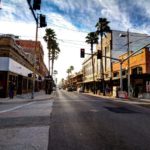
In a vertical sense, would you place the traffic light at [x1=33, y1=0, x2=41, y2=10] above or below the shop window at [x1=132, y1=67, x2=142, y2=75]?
above

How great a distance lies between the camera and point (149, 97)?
3534 cm

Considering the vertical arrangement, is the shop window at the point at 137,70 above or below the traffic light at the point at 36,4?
below

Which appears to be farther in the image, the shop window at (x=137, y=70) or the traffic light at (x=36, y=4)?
the shop window at (x=137, y=70)

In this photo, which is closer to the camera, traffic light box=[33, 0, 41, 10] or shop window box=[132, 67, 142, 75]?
traffic light box=[33, 0, 41, 10]

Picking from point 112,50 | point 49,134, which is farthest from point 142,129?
point 112,50

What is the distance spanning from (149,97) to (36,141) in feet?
100

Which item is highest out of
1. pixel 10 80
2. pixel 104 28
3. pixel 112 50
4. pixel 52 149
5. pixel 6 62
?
pixel 104 28

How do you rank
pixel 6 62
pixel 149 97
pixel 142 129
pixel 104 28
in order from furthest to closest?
pixel 104 28 → pixel 149 97 → pixel 6 62 → pixel 142 129

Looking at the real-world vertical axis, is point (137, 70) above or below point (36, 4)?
below

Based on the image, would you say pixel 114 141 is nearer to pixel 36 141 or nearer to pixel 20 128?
pixel 36 141

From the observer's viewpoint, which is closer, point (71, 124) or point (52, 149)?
point (52, 149)

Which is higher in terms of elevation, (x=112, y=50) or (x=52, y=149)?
(x=112, y=50)

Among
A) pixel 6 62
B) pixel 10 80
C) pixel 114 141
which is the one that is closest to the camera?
pixel 114 141

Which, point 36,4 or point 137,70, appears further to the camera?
point 137,70
